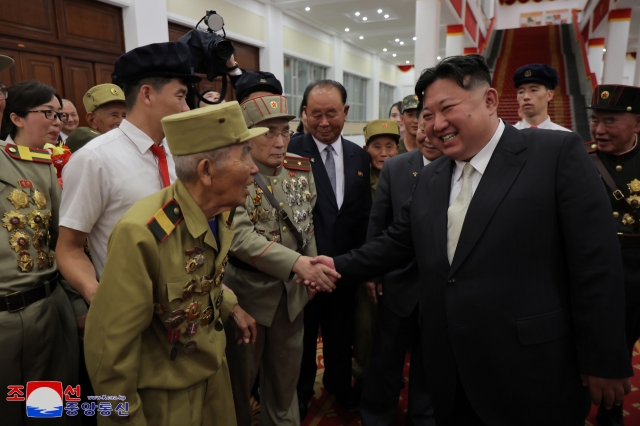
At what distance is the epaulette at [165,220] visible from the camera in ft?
3.82

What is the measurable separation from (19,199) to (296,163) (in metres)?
1.21

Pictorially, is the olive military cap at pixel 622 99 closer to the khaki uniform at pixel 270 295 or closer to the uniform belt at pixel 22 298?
the khaki uniform at pixel 270 295

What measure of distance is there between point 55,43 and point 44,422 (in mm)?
5893

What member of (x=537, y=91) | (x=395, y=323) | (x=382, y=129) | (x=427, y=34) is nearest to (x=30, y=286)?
(x=395, y=323)

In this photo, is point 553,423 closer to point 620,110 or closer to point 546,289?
point 546,289

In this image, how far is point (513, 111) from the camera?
1145cm

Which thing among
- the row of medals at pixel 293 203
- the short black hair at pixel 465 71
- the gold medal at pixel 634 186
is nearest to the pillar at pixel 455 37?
the gold medal at pixel 634 186

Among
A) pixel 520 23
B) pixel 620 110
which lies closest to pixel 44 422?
pixel 620 110

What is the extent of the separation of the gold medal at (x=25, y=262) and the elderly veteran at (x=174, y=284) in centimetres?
60

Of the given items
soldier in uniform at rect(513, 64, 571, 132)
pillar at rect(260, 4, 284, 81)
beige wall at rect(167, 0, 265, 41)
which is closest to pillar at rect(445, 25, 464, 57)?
pillar at rect(260, 4, 284, 81)

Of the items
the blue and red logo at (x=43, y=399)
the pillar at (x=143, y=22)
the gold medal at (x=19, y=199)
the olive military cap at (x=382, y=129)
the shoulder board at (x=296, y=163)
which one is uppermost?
the pillar at (x=143, y=22)

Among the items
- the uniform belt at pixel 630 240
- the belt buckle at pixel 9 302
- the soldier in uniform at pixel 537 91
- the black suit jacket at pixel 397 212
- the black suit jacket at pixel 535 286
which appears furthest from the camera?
the soldier in uniform at pixel 537 91

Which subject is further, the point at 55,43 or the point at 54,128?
the point at 55,43

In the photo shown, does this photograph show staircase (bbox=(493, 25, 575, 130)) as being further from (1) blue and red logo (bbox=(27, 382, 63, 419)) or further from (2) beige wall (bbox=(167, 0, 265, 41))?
(1) blue and red logo (bbox=(27, 382, 63, 419))
